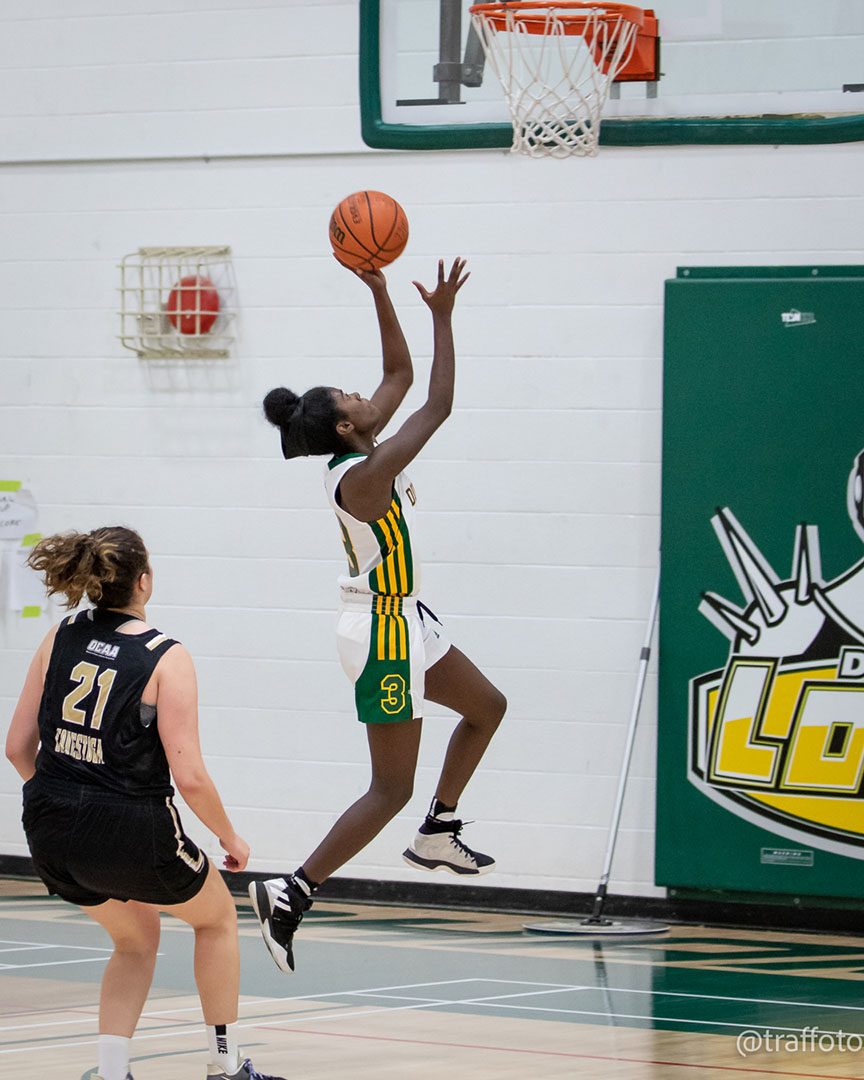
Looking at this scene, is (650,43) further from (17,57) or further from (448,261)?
(17,57)

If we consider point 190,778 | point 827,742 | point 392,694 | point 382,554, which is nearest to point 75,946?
point 392,694

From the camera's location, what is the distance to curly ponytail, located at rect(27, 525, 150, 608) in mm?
4172

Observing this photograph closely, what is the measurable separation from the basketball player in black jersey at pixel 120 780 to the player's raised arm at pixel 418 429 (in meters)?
0.92

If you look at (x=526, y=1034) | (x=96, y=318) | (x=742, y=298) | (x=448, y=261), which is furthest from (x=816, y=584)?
(x=96, y=318)

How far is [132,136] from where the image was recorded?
881 cm

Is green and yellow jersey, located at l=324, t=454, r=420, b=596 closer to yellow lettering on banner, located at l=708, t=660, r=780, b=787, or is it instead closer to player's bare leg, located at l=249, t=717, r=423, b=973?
player's bare leg, located at l=249, t=717, r=423, b=973

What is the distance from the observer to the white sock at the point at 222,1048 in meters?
4.30

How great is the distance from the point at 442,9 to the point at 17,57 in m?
3.59

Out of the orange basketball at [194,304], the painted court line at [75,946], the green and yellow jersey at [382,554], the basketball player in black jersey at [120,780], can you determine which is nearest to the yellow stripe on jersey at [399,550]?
the green and yellow jersey at [382,554]

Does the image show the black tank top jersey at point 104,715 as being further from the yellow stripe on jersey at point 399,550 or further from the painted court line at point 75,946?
the painted court line at point 75,946

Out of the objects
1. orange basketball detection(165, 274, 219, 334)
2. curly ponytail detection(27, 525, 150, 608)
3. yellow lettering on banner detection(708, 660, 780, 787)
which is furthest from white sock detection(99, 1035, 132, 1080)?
orange basketball detection(165, 274, 219, 334)

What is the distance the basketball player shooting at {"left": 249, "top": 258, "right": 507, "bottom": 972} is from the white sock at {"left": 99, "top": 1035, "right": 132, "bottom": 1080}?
34.0 inches

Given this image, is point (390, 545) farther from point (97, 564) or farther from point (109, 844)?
point (109, 844)

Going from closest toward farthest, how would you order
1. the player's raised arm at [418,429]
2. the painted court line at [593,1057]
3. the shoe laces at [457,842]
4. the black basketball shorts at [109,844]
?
the black basketball shorts at [109,844]
the painted court line at [593,1057]
the player's raised arm at [418,429]
the shoe laces at [457,842]
